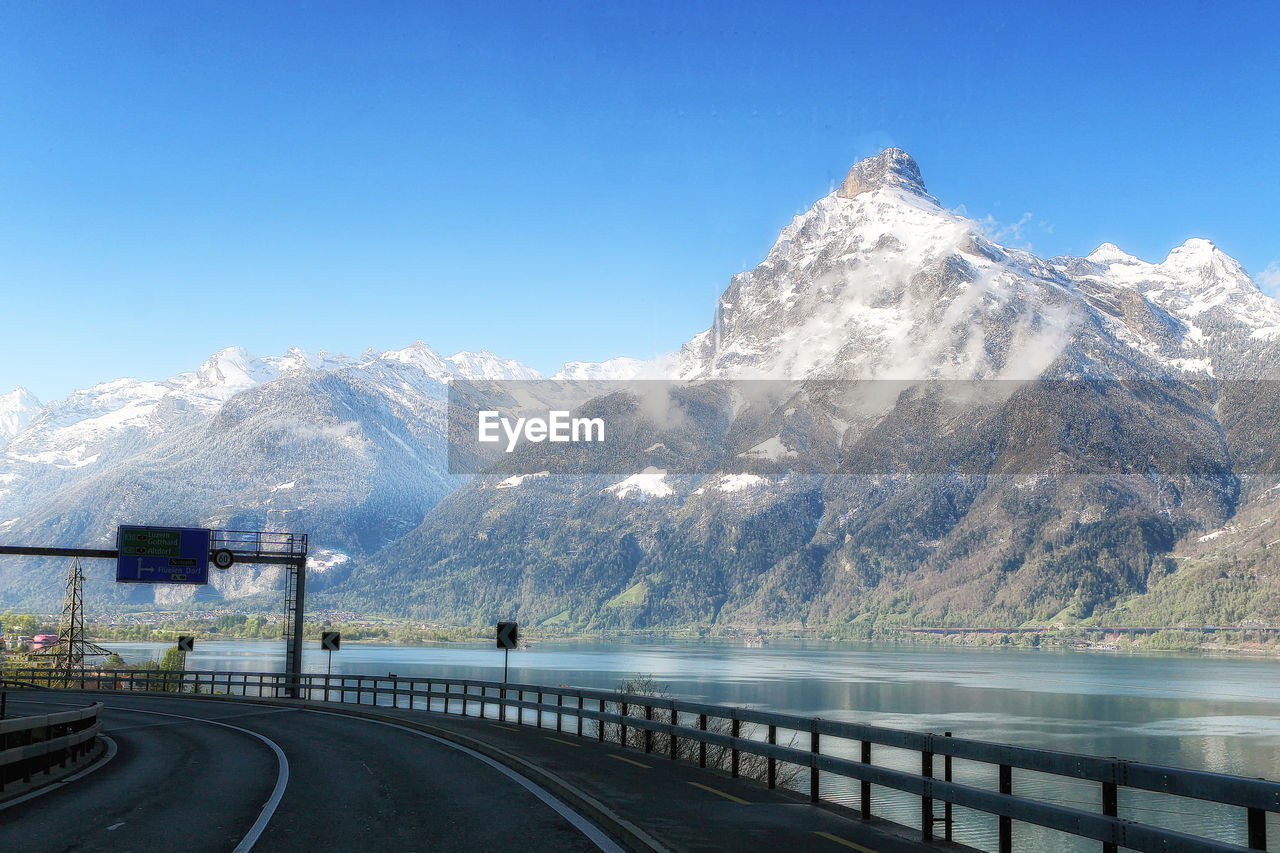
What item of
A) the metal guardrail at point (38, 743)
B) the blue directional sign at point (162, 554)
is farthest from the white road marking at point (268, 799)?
the blue directional sign at point (162, 554)

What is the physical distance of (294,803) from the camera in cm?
1526

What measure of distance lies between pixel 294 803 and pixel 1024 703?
359ft

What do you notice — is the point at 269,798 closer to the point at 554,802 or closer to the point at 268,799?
the point at 268,799

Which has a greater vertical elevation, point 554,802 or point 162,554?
point 162,554

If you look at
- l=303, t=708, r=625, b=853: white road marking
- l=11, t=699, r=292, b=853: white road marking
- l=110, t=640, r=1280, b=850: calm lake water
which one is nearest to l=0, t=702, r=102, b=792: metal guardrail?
l=11, t=699, r=292, b=853: white road marking

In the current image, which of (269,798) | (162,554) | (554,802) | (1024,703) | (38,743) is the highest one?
(162,554)

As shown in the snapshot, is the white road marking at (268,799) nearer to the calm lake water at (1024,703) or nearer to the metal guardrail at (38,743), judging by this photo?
the metal guardrail at (38,743)

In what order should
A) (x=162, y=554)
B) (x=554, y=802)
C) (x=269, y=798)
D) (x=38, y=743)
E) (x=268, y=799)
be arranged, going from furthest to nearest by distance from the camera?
(x=162, y=554) → (x=38, y=743) → (x=269, y=798) → (x=268, y=799) → (x=554, y=802)

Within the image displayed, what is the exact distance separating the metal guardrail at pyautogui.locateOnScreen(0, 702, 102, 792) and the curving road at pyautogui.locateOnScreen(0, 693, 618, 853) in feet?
2.13

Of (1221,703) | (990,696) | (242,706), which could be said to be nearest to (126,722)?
(242,706)

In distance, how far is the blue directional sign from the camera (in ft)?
162

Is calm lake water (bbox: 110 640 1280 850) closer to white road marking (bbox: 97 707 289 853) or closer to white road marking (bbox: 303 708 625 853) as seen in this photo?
white road marking (bbox: 303 708 625 853)

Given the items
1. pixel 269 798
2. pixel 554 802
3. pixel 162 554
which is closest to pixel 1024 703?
pixel 162 554

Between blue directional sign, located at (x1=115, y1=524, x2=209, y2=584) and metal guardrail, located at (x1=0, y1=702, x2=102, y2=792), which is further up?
blue directional sign, located at (x1=115, y1=524, x2=209, y2=584)
